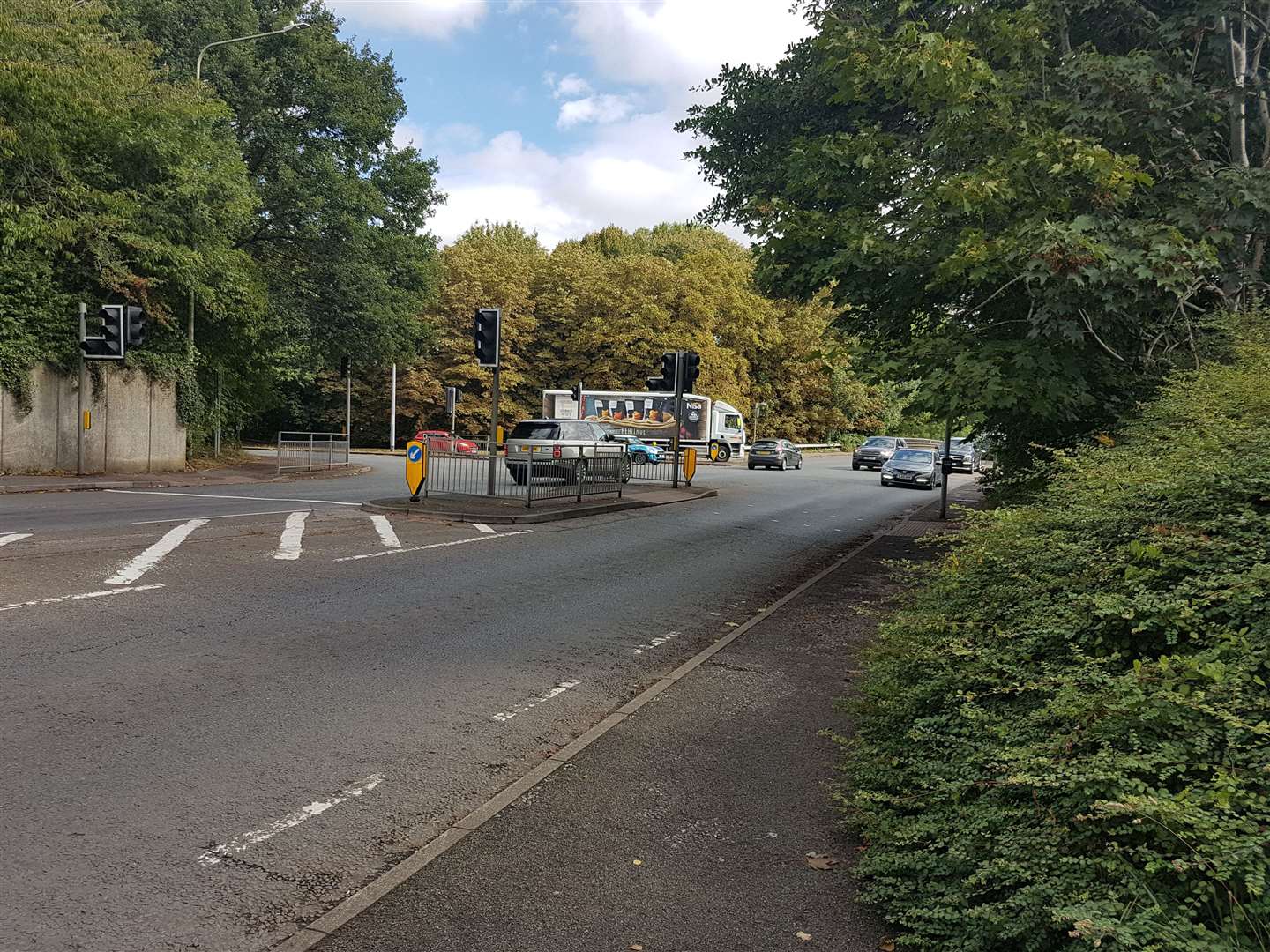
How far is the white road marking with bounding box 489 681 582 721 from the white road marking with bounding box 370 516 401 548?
6495 mm

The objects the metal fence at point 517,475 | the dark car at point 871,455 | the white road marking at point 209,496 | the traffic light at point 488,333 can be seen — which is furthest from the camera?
the dark car at point 871,455

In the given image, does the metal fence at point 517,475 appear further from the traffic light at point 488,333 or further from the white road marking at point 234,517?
the white road marking at point 234,517

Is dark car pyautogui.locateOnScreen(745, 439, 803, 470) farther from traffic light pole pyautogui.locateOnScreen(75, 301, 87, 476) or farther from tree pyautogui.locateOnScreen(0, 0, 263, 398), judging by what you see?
traffic light pole pyautogui.locateOnScreen(75, 301, 87, 476)

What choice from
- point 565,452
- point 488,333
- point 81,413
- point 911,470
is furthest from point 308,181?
point 911,470

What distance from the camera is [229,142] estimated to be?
2562cm

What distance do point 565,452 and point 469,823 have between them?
16.6 metres

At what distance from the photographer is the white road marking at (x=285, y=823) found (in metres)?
3.76

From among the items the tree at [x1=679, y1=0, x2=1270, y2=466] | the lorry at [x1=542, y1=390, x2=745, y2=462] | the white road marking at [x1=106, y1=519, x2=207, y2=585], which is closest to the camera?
the white road marking at [x1=106, y1=519, x2=207, y2=585]

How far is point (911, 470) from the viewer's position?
32.3 meters

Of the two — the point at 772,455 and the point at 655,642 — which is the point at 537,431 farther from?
the point at 772,455

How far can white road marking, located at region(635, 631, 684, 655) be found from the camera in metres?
7.76

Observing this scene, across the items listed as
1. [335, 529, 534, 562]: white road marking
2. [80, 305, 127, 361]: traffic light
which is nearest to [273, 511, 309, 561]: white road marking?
[335, 529, 534, 562]: white road marking

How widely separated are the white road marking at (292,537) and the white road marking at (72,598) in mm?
2264

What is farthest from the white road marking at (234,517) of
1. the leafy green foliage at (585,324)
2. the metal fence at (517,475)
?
the leafy green foliage at (585,324)
